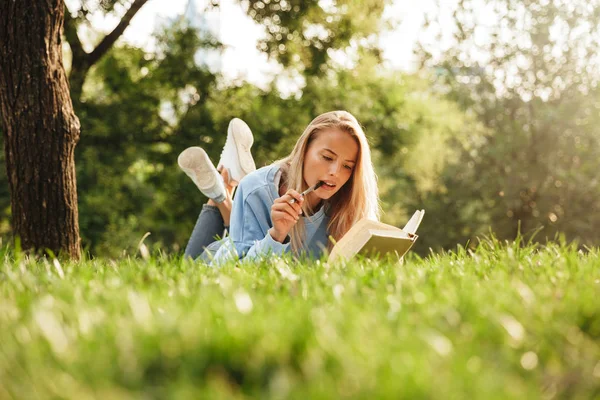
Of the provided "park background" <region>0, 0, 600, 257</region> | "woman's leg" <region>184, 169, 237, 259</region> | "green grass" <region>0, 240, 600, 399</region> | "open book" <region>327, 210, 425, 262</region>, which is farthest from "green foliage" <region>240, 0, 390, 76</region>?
"green grass" <region>0, 240, 600, 399</region>

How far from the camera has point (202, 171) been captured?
18.3 ft

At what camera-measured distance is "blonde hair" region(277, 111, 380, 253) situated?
179 inches

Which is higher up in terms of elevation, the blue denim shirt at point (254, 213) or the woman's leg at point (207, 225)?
the blue denim shirt at point (254, 213)

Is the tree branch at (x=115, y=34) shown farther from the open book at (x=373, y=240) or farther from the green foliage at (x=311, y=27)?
the open book at (x=373, y=240)

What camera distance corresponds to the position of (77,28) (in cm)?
1341

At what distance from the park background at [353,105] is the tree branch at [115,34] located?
1.12ft

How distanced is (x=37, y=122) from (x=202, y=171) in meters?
1.32

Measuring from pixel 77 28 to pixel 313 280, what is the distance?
487 inches

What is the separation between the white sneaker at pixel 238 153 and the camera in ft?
20.1

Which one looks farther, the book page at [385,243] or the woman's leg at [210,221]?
the woman's leg at [210,221]

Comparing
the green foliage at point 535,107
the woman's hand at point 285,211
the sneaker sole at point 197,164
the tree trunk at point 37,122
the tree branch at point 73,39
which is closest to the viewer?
the woman's hand at point 285,211

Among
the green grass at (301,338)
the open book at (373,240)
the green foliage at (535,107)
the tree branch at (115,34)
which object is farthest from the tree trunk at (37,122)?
the green foliage at (535,107)

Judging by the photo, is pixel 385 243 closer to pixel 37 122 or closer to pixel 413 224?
pixel 413 224

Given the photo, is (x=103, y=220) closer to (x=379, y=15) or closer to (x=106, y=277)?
(x=379, y=15)
